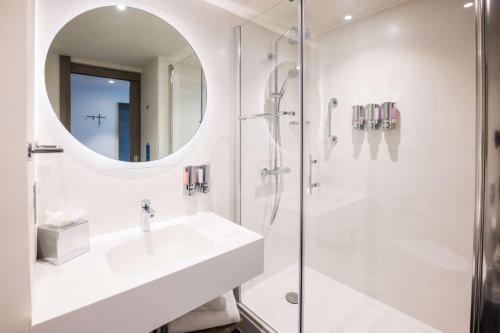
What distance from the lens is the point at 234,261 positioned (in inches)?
46.6

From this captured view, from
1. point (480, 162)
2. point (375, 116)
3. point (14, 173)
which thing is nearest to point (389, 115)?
point (375, 116)

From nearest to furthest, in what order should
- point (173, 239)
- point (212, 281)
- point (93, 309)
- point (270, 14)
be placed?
1. point (93, 309)
2. point (212, 281)
3. point (173, 239)
4. point (270, 14)

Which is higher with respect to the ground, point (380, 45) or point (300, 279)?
point (380, 45)

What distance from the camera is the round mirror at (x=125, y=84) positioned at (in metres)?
1.19

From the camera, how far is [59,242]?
0.97 meters

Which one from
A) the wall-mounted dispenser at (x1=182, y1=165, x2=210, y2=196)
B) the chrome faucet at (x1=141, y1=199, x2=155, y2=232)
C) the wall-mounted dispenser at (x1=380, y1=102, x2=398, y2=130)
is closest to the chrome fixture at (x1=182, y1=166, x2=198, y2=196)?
the wall-mounted dispenser at (x1=182, y1=165, x2=210, y2=196)

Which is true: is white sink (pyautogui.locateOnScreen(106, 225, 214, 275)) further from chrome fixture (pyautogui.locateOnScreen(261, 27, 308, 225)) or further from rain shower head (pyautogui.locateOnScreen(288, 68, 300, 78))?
rain shower head (pyautogui.locateOnScreen(288, 68, 300, 78))

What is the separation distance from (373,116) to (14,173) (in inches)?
79.5

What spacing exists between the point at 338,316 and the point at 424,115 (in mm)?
1494

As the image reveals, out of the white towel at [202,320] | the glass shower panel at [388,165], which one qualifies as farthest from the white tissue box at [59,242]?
the glass shower panel at [388,165]

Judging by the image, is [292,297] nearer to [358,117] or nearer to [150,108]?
[358,117]

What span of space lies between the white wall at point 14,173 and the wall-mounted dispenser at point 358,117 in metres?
1.94

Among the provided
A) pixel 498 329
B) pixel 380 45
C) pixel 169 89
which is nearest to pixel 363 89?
pixel 380 45

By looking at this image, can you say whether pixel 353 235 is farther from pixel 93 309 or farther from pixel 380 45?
pixel 93 309
